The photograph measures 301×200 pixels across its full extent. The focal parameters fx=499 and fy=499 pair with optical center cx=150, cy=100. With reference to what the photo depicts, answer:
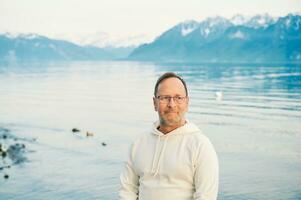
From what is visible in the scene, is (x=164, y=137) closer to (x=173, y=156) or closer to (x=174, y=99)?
(x=173, y=156)

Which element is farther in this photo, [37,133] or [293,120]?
[293,120]

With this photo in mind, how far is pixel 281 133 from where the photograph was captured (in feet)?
154

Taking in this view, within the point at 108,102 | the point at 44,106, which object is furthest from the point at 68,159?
the point at 108,102

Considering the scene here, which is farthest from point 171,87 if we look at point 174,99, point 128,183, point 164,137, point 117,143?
point 117,143

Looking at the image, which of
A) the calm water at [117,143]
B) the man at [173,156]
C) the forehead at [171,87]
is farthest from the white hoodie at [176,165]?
the calm water at [117,143]

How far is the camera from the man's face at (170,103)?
17.4 ft

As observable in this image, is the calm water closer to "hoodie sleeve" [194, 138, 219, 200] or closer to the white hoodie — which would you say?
the white hoodie

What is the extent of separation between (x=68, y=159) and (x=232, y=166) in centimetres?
1090

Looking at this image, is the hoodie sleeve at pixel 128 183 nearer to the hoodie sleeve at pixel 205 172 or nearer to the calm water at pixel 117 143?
the hoodie sleeve at pixel 205 172

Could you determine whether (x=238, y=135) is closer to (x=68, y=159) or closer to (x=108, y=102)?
(x=68, y=159)

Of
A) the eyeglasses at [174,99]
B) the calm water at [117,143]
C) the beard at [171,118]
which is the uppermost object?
the eyeglasses at [174,99]

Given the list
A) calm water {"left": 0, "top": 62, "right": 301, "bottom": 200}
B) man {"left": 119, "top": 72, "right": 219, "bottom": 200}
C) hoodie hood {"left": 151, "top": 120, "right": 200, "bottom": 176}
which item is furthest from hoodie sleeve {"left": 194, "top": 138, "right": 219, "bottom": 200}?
calm water {"left": 0, "top": 62, "right": 301, "bottom": 200}

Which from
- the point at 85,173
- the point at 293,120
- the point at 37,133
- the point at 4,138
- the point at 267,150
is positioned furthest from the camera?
the point at 293,120

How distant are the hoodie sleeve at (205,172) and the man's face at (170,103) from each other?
1.47 feet
